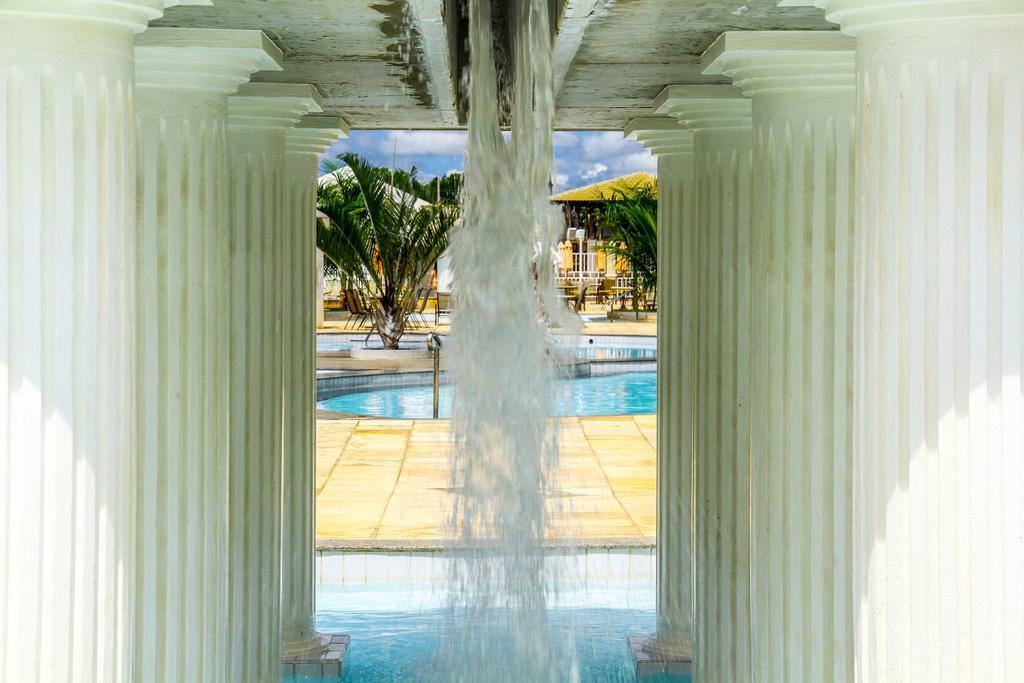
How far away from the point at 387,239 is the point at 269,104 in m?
15.8

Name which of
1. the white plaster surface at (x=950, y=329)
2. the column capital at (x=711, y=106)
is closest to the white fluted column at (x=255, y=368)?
the column capital at (x=711, y=106)

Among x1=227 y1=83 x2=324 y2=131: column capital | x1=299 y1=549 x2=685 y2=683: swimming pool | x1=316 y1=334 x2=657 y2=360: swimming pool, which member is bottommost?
x1=299 y1=549 x2=685 y2=683: swimming pool

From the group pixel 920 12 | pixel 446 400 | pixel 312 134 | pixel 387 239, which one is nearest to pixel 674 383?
pixel 312 134

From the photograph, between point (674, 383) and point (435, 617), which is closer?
point (674, 383)

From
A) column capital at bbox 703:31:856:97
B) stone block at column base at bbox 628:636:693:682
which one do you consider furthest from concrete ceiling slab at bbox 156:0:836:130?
stone block at column base at bbox 628:636:693:682

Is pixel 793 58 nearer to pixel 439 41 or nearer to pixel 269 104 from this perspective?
pixel 439 41

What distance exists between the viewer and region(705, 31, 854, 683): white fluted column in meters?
4.11

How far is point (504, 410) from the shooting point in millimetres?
7410

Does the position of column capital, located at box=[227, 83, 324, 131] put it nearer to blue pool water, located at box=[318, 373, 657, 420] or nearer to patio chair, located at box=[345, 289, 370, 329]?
blue pool water, located at box=[318, 373, 657, 420]

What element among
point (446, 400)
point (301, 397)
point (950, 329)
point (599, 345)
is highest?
point (950, 329)

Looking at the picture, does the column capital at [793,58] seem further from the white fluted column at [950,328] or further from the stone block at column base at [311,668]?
the stone block at column base at [311,668]

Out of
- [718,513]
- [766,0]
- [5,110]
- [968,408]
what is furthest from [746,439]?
[5,110]

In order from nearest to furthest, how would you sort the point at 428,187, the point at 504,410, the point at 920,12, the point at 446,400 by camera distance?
the point at 920,12 → the point at 504,410 → the point at 446,400 → the point at 428,187

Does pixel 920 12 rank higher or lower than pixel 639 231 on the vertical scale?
lower
